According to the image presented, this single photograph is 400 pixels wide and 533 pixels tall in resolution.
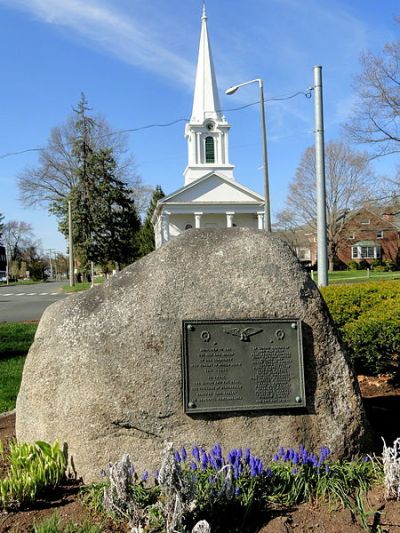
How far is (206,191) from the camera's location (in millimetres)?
49125

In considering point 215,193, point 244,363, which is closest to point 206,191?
point 215,193

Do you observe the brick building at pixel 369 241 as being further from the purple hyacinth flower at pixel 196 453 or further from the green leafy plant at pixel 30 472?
the green leafy plant at pixel 30 472

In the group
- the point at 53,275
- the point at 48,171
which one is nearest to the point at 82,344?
the point at 48,171

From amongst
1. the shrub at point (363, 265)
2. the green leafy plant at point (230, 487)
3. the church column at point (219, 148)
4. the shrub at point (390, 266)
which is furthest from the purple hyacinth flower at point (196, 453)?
the shrub at point (363, 265)

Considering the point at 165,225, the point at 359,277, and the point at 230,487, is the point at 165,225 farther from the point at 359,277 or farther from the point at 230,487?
the point at 230,487

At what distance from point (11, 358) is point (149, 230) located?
56.2 metres

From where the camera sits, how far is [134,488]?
300 cm

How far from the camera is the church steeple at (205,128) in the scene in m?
49.3

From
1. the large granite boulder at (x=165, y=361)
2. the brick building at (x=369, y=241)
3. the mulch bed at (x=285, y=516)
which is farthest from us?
the brick building at (x=369, y=241)

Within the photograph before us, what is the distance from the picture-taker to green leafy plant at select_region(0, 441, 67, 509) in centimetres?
302

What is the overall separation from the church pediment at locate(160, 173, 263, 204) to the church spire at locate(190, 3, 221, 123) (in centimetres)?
657

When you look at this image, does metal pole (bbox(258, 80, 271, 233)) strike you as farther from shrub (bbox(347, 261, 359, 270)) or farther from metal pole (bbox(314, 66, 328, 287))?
shrub (bbox(347, 261, 359, 270))

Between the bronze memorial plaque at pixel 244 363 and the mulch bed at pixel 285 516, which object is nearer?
the mulch bed at pixel 285 516

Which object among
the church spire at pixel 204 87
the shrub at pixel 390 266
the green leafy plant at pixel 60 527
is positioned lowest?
the green leafy plant at pixel 60 527
